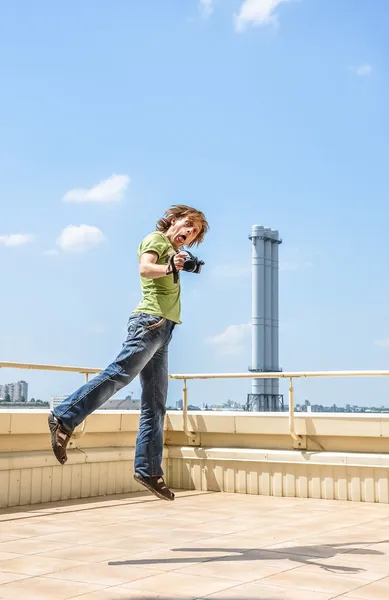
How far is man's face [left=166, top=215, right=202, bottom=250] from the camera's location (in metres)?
3.50

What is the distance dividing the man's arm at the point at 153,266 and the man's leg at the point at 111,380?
207 mm

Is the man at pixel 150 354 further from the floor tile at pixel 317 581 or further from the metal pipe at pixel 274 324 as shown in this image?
the metal pipe at pixel 274 324

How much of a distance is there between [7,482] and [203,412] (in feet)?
6.41

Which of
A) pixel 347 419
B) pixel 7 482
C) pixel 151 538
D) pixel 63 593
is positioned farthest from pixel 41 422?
pixel 63 593

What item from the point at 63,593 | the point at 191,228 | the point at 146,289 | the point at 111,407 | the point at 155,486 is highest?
the point at 191,228

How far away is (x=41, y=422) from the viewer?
218 inches

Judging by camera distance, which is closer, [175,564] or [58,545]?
[175,564]

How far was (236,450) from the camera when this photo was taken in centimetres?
629

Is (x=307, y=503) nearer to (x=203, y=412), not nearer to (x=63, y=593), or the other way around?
(x=203, y=412)

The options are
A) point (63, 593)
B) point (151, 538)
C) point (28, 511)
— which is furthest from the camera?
point (28, 511)

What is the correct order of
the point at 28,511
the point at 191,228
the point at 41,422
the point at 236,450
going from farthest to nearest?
1. the point at 236,450
2. the point at 41,422
3. the point at 28,511
4. the point at 191,228

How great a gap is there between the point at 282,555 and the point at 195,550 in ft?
1.36

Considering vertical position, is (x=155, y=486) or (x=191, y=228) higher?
(x=191, y=228)

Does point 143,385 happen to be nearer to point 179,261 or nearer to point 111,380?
point 111,380
